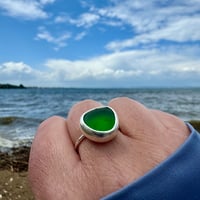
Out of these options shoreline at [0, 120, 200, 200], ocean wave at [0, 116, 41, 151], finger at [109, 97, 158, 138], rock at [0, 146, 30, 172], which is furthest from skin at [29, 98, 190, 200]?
ocean wave at [0, 116, 41, 151]

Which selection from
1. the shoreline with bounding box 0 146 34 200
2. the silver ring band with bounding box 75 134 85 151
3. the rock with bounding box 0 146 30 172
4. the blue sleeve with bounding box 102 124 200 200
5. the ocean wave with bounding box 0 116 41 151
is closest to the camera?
the blue sleeve with bounding box 102 124 200 200

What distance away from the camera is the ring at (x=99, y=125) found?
0.74 m

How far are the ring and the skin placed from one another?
0.02 metres

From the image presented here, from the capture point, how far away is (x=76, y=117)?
850 mm

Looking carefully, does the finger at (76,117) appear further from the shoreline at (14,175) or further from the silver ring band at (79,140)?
the shoreline at (14,175)

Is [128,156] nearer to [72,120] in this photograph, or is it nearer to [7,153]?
[72,120]

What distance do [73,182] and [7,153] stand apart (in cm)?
604

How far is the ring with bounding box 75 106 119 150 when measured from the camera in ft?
2.43

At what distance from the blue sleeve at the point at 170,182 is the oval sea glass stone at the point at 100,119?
0.15 m

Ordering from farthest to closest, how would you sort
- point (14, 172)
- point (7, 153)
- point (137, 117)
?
point (7, 153), point (14, 172), point (137, 117)

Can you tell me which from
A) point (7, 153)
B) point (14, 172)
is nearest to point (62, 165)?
point (14, 172)

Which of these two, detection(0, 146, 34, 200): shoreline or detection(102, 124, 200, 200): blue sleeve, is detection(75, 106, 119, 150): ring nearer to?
detection(102, 124, 200, 200): blue sleeve

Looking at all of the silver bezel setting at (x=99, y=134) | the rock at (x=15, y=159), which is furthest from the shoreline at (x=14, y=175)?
the silver bezel setting at (x=99, y=134)

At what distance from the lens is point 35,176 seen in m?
0.77
